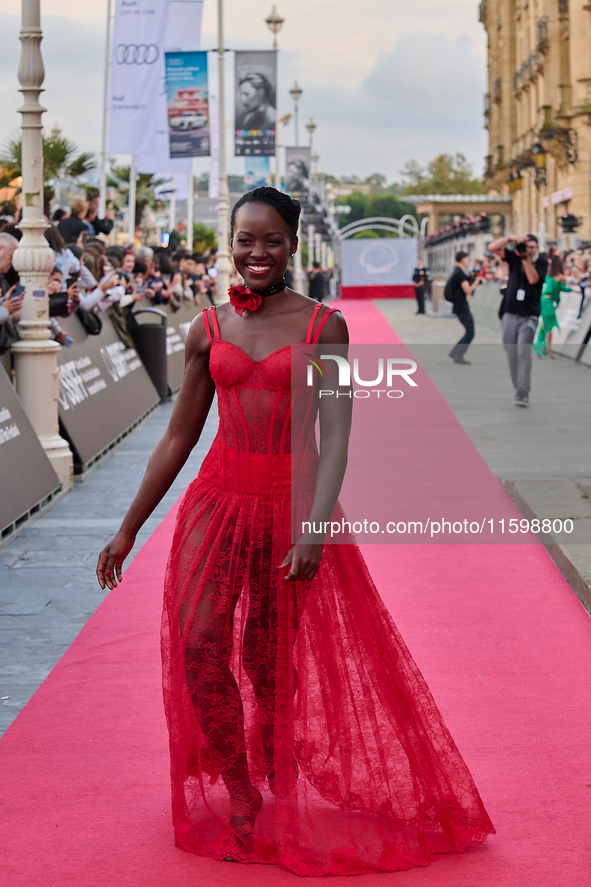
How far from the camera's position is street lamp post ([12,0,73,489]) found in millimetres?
9406

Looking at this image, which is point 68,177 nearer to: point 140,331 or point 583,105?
point 140,331

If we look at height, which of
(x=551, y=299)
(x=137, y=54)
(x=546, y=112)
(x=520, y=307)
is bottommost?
(x=520, y=307)

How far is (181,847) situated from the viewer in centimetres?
340

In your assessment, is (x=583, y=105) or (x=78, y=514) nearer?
(x=78, y=514)

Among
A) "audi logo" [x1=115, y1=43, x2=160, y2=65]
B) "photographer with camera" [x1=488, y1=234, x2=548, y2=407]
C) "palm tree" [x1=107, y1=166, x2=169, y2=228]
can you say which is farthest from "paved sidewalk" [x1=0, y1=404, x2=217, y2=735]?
"palm tree" [x1=107, y1=166, x2=169, y2=228]

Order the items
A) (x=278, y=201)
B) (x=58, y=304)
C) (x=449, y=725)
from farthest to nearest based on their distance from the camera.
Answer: (x=58, y=304) → (x=449, y=725) → (x=278, y=201)

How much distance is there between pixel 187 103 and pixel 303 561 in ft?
65.6

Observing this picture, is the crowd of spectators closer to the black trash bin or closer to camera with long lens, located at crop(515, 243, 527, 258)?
the black trash bin

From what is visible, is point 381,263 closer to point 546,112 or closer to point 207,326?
point 546,112

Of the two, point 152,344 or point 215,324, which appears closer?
point 215,324

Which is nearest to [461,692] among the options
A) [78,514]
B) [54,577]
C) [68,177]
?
[54,577]

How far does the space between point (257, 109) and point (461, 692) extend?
78.5 feet

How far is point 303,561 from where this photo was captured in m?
3.14

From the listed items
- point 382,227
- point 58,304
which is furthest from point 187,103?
point 382,227
